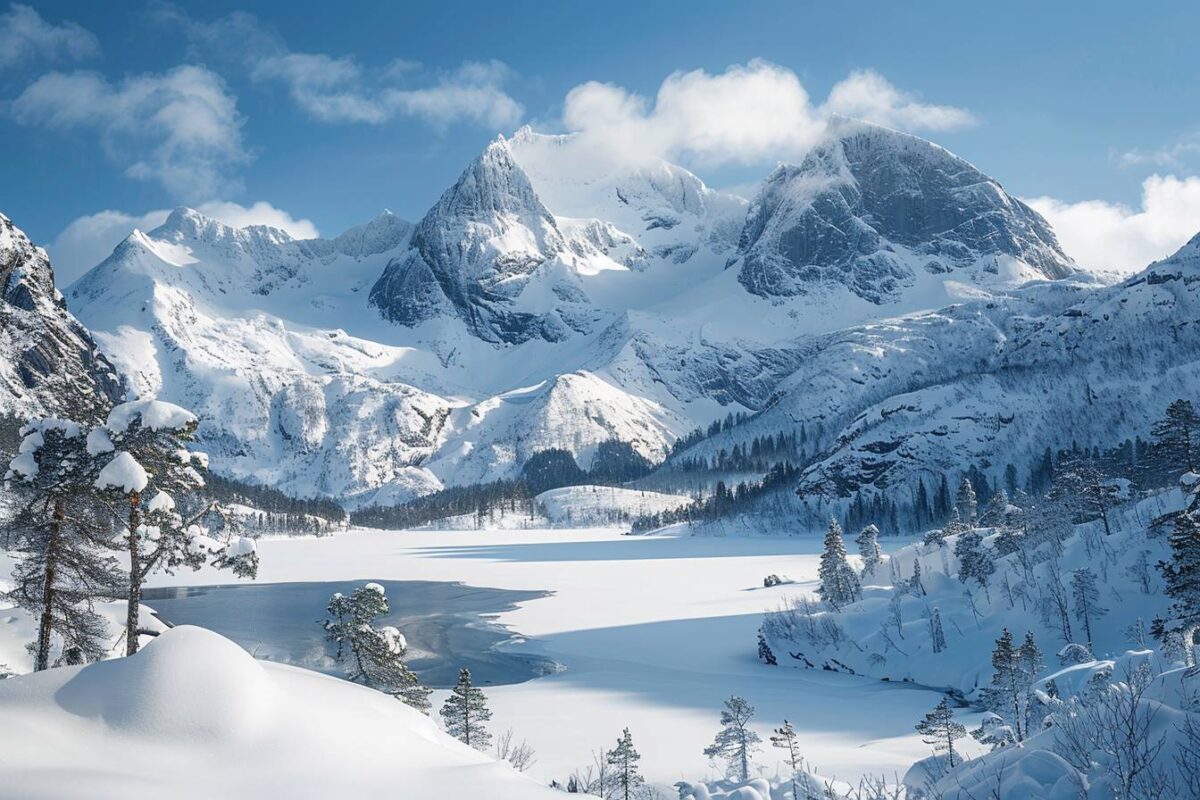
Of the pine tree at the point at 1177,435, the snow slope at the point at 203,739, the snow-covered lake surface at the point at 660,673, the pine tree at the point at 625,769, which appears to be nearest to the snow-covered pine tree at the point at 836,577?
the snow-covered lake surface at the point at 660,673

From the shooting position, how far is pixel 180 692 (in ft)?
27.1

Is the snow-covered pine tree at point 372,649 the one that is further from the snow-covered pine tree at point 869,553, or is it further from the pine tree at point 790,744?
the snow-covered pine tree at point 869,553

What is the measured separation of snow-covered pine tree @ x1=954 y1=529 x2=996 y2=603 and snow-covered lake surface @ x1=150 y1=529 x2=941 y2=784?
11.2m

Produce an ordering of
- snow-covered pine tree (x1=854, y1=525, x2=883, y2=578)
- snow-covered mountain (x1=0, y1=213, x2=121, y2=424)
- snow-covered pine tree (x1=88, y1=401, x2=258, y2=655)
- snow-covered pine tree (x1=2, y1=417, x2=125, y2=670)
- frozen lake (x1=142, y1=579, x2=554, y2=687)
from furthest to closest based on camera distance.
A: snow-covered pine tree (x1=854, y1=525, x2=883, y2=578) < frozen lake (x1=142, y1=579, x2=554, y2=687) < snow-covered pine tree (x1=2, y1=417, x2=125, y2=670) < snow-covered pine tree (x1=88, y1=401, x2=258, y2=655) < snow-covered mountain (x1=0, y1=213, x2=121, y2=424)

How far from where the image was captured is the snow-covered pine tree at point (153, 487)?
15.6 m

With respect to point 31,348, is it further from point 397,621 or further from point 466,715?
point 397,621

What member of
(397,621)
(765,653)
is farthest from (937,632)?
(397,621)

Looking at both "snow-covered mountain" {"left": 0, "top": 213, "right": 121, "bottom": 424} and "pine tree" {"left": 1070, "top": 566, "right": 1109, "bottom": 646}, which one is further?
"pine tree" {"left": 1070, "top": 566, "right": 1109, "bottom": 646}

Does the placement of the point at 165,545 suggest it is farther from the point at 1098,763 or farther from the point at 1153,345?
the point at 1153,345

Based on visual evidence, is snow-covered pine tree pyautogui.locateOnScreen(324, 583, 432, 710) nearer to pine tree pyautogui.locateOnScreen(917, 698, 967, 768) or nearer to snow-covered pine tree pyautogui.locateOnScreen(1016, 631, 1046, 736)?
pine tree pyautogui.locateOnScreen(917, 698, 967, 768)

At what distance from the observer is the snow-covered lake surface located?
25.8 m

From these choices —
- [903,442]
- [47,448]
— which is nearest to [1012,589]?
[47,448]

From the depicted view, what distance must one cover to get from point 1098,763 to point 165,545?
18.3 m

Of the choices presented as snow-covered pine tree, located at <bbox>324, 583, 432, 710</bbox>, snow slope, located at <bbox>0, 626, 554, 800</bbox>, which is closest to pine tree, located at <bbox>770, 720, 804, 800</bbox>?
snow-covered pine tree, located at <bbox>324, 583, 432, 710</bbox>
